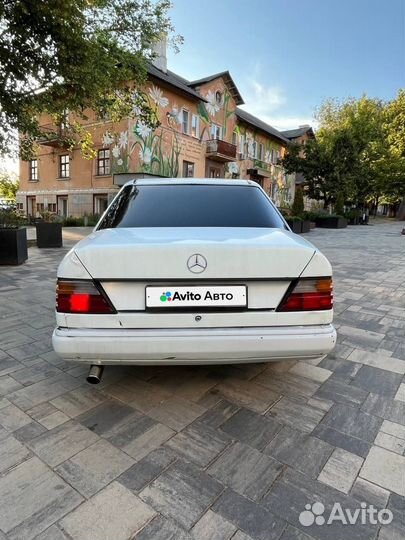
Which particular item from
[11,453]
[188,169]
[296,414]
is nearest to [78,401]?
[11,453]

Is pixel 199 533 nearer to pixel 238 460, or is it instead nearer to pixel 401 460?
pixel 238 460

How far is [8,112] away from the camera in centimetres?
930

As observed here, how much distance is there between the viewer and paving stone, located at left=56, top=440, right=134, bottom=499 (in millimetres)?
1730

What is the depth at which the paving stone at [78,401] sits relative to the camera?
2.35 metres

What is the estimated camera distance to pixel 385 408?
96.3 inches

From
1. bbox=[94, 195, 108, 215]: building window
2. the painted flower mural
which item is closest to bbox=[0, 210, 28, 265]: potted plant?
bbox=[94, 195, 108, 215]: building window

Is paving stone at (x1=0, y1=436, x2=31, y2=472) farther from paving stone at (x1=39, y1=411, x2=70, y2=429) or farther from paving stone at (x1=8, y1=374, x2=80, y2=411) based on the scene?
paving stone at (x1=8, y1=374, x2=80, y2=411)

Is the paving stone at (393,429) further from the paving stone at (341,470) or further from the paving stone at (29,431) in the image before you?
the paving stone at (29,431)

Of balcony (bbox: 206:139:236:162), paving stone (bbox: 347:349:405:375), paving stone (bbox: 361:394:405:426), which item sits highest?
balcony (bbox: 206:139:236:162)

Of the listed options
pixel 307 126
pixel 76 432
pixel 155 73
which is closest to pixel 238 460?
pixel 76 432

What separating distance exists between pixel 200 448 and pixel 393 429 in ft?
4.06

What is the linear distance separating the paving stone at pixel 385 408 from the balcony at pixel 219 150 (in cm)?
2389

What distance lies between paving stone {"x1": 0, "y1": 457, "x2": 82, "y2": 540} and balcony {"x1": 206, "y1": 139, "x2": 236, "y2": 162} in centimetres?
2469

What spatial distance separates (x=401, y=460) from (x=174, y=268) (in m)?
1.65
